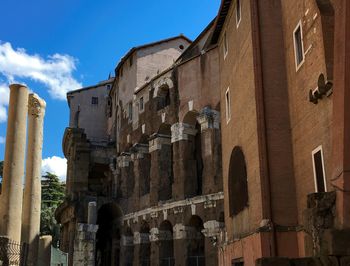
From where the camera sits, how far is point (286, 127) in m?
13.6

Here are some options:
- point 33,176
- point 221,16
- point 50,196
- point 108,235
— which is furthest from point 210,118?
point 50,196

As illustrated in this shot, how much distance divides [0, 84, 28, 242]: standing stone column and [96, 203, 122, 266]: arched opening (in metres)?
19.0

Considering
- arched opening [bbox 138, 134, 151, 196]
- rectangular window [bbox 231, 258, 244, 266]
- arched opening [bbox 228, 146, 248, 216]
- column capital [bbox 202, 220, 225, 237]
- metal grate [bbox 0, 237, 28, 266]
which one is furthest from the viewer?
arched opening [bbox 138, 134, 151, 196]

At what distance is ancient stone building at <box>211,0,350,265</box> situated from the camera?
895 centimetres

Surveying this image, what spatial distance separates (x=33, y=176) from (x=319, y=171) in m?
10.2

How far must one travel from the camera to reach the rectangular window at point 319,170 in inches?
445

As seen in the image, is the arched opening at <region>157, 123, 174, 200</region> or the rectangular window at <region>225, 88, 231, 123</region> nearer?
the rectangular window at <region>225, 88, 231, 123</region>

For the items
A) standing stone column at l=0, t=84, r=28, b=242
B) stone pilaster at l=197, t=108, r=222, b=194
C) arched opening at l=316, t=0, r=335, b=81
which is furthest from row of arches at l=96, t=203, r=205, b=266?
arched opening at l=316, t=0, r=335, b=81

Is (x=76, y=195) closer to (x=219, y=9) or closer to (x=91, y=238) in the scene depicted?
(x=91, y=238)

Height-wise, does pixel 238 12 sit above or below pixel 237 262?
above

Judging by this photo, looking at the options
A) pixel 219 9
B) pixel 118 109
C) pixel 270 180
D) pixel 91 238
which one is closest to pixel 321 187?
pixel 270 180

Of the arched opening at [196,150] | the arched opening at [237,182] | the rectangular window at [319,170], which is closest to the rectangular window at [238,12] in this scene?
the arched opening at [237,182]

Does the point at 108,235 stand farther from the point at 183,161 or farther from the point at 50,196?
the point at 50,196

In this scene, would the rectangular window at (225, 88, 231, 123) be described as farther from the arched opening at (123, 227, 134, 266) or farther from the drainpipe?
the arched opening at (123, 227, 134, 266)
